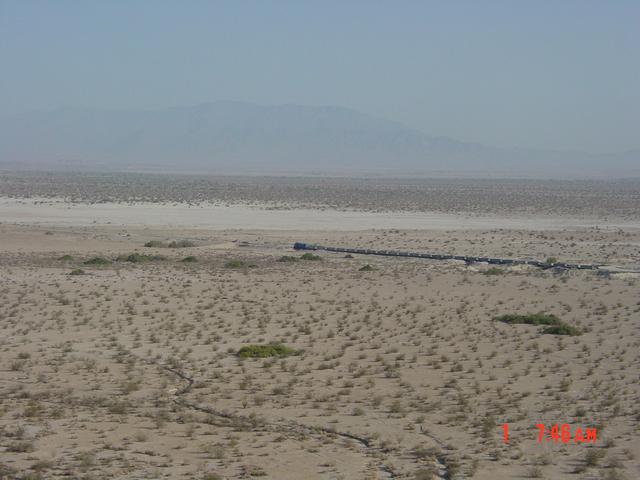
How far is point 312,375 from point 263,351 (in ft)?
6.86

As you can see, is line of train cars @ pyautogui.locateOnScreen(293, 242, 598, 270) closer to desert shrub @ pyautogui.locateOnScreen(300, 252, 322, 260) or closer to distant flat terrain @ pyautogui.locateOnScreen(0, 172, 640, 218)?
desert shrub @ pyautogui.locateOnScreen(300, 252, 322, 260)

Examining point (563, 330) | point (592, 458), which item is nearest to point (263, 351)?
point (563, 330)

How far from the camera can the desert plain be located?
1379cm

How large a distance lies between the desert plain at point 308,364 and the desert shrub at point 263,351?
3.9 inches

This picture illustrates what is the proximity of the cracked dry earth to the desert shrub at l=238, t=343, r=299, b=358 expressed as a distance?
0.84ft

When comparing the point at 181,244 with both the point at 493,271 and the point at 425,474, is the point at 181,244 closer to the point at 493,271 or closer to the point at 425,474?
the point at 493,271

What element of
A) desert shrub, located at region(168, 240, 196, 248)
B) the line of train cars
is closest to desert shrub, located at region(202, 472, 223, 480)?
the line of train cars

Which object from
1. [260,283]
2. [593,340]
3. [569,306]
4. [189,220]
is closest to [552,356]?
[593,340]

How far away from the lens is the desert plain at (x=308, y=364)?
13.8 meters

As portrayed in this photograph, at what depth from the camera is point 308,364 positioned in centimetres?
2072

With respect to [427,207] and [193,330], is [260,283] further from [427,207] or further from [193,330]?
[427,207]

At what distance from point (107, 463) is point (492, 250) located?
1522 inches

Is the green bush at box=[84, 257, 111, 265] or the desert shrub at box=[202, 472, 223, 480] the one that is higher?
the green bush at box=[84, 257, 111, 265]
